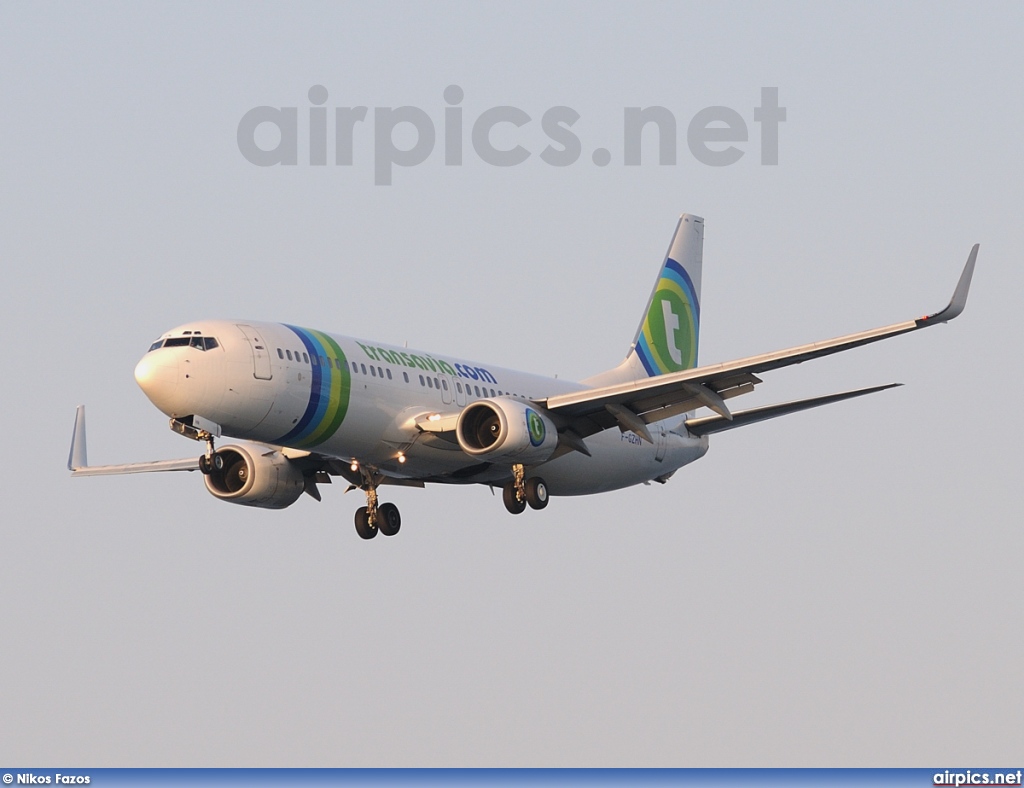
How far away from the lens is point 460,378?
51.8 metres

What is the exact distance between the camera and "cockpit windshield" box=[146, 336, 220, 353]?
4591cm

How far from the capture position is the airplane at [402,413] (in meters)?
45.8

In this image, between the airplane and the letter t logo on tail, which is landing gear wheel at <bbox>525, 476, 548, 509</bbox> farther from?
the letter t logo on tail

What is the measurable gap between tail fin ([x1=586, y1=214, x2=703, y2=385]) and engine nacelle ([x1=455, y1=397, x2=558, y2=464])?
482 inches

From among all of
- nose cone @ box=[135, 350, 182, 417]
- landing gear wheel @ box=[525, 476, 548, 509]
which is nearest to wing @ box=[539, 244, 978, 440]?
landing gear wheel @ box=[525, 476, 548, 509]

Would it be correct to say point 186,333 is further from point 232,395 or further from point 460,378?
point 460,378

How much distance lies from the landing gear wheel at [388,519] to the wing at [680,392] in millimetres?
5398

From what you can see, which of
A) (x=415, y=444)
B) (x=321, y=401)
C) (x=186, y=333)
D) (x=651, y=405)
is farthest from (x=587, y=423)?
(x=186, y=333)

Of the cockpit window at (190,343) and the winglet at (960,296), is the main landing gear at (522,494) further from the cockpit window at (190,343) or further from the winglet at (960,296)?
the winglet at (960,296)

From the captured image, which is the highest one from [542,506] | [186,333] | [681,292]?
[681,292]

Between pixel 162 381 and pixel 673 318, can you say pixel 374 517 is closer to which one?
pixel 162 381

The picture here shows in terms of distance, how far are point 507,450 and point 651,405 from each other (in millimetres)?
4932

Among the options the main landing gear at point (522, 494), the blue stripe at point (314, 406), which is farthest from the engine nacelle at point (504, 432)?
the blue stripe at point (314, 406)

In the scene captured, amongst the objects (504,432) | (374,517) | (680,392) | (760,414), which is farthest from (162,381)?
(760,414)
